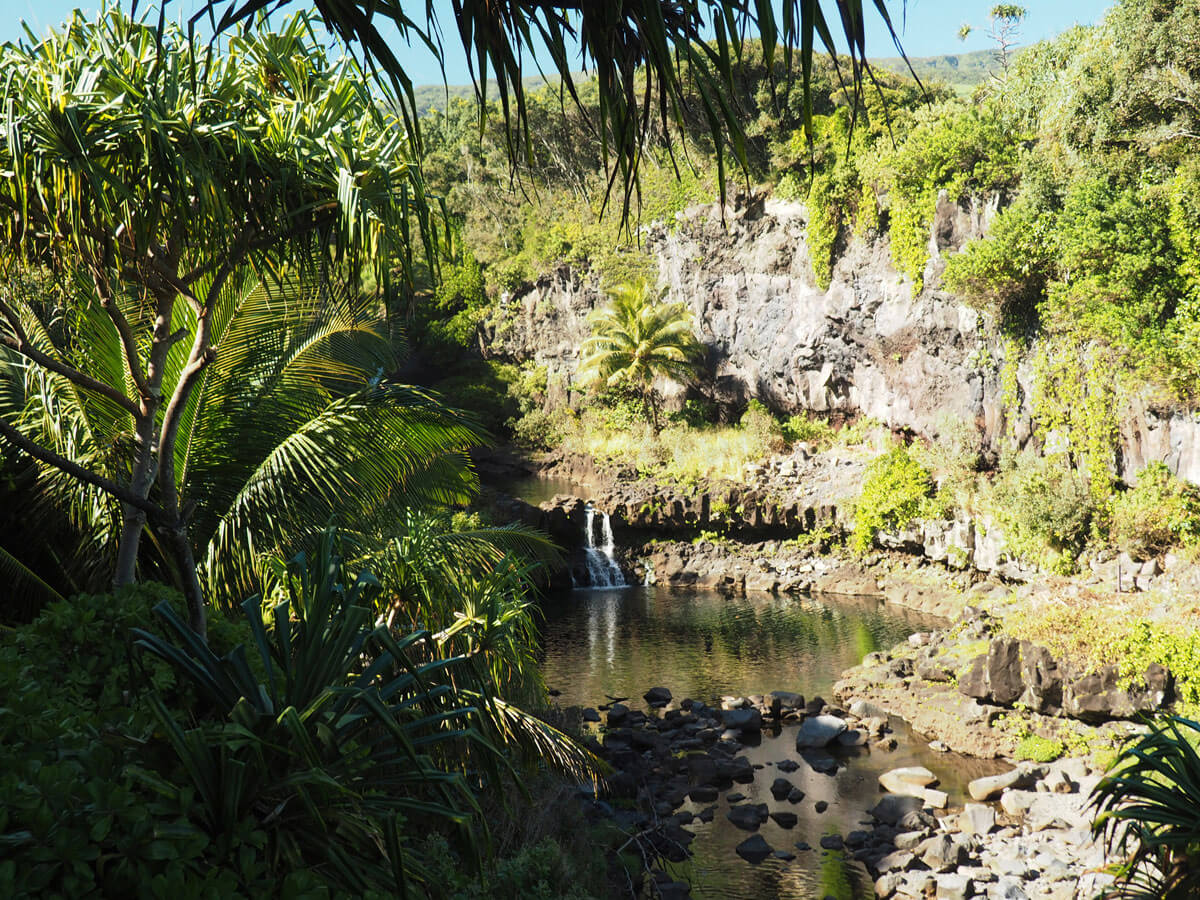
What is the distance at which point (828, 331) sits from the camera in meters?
23.7

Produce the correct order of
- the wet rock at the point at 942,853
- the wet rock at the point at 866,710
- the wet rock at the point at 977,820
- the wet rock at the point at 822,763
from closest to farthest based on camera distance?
the wet rock at the point at 942,853
the wet rock at the point at 977,820
the wet rock at the point at 822,763
the wet rock at the point at 866,710

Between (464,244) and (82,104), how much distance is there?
1230 inches

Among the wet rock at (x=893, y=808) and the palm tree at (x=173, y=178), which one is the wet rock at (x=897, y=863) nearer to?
the wet rock at (x=893, y=808)

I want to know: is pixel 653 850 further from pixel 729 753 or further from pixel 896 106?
pixel 896 106

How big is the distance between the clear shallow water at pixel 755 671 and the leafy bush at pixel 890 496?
173cm

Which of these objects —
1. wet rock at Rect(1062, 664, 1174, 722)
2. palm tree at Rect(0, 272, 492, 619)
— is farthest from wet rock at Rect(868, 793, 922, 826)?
palm tree at Rect(0, 272, 492, 619)

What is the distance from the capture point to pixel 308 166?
4270 millimetres

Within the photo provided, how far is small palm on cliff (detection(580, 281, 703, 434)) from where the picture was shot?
25.8 metres

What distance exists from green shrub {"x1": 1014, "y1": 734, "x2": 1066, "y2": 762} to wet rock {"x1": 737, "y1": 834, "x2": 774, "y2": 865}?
12.5 ft

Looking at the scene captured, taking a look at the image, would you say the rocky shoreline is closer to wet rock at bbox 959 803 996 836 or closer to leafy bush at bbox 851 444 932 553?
wet rock at bbox 959 803 996 836

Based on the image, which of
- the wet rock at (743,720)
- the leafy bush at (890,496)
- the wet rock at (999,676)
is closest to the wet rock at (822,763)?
the wet rock at (743,720)

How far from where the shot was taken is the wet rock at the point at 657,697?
1291 centimetres

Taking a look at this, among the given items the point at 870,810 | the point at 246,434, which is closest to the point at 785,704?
the point at 870,810

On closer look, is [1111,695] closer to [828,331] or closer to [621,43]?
[621,43]
